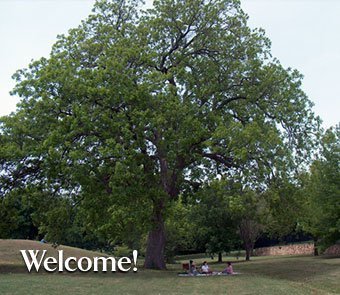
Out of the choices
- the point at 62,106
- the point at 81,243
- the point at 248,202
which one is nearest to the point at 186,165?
the point at 248,202

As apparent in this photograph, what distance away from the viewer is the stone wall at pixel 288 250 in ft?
188

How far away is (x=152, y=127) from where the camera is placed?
77.8 ft

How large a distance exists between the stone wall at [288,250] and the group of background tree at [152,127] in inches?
1248

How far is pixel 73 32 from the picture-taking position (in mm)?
27922

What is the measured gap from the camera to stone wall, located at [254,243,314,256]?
188 ft

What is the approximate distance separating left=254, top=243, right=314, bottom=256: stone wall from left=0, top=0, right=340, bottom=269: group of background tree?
104 feet

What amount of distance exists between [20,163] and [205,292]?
1293 cm

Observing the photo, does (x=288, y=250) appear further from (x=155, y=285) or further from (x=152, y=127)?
(x=155, y=285)

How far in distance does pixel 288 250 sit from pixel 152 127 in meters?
44.2

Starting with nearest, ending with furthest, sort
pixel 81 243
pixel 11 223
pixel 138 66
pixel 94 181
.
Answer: pixel 94 181 < pixel 138 66 < pixel 11 223 < pixel 81 243

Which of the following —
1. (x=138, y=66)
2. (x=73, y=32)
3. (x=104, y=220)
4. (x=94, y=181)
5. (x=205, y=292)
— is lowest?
(x=205, y=292)

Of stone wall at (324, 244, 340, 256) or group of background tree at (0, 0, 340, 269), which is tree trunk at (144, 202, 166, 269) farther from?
stone wall at (324, 244, 340, 256)

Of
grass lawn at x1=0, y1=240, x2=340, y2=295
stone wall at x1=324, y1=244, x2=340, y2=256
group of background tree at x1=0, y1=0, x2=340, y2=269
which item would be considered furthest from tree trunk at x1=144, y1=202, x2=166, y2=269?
stone wall at x1=324, y1=244, x2=340, y2=256

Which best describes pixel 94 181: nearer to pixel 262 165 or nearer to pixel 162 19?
pixel 262 165
